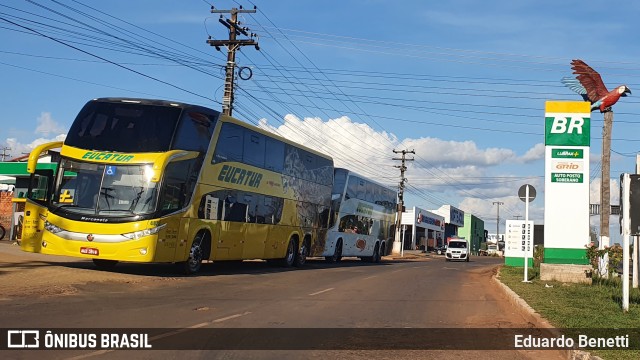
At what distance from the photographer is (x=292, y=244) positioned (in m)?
24.4

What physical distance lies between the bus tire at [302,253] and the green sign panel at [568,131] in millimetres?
10578

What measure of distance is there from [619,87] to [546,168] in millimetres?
5172

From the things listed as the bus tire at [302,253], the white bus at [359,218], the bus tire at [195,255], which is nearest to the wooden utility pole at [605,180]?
the white bus at [359,218]

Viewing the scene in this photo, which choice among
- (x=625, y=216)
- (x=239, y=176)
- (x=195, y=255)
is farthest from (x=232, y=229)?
(x=625, y=216)

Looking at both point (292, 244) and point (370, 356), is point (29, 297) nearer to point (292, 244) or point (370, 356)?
point (370, 356)

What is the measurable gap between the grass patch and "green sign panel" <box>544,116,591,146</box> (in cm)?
560

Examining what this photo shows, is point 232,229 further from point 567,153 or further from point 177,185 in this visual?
point 567,153

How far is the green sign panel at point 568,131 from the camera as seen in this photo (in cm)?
2075

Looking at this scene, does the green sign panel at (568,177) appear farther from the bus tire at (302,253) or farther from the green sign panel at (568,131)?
the bus tire at (302,253)

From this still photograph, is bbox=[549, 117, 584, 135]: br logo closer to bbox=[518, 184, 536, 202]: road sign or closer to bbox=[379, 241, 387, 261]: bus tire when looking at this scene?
bbox=[518, 184, 536, 202]: road sign

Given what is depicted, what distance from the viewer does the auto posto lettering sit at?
18344mm

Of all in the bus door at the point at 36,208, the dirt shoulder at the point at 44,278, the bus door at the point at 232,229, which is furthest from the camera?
the bus door at the point at 232,229

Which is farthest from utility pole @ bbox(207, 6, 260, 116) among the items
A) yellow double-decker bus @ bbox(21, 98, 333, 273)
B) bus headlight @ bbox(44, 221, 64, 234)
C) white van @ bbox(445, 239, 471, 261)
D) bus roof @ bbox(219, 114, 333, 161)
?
white van @ bbox(445, 239, 471, 261)

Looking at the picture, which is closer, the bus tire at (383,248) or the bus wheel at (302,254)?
the bus wheel at (302,254)
